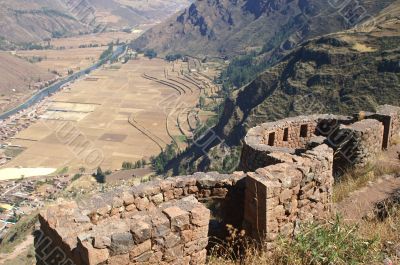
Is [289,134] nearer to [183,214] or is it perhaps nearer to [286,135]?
Result: [286,135]

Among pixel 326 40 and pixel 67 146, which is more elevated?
pixel 326 40

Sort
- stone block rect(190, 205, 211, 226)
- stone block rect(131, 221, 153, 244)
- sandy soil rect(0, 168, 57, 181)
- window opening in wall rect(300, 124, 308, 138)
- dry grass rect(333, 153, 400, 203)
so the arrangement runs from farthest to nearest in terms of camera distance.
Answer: sandy soil rect(0, 168, 57, 181) → window opening in wall rect(300, 124, 308, 138) → dry grass rect(333, 153, 400, 203) → stone block rect(190, 205, 211, 226) → stone block rect(131, 221, 153, 244)

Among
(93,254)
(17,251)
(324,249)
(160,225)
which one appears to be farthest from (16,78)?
(324,249)

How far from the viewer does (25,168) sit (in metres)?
85.1

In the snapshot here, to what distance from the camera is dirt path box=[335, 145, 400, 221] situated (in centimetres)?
977

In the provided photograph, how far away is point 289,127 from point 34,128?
106 m

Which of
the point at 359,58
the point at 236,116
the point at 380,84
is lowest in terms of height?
the point at 236,116

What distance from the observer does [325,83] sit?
2719 inches

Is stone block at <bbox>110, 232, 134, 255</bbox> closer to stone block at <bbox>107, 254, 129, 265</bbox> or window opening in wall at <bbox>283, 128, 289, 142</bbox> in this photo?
stone block at <bbox>107, 254, 129, 265</bbox>

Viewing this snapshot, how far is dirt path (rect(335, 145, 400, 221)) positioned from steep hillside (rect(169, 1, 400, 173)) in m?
43.1

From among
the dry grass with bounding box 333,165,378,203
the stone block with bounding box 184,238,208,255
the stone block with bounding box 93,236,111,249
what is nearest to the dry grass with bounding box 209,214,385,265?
the stone block with bounding box 184,238,208,255

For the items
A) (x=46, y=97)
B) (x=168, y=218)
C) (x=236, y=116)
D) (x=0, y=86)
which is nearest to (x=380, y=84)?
(x=236, y=116)

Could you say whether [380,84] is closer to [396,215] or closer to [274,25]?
[396,215]

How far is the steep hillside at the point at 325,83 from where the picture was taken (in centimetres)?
5800
